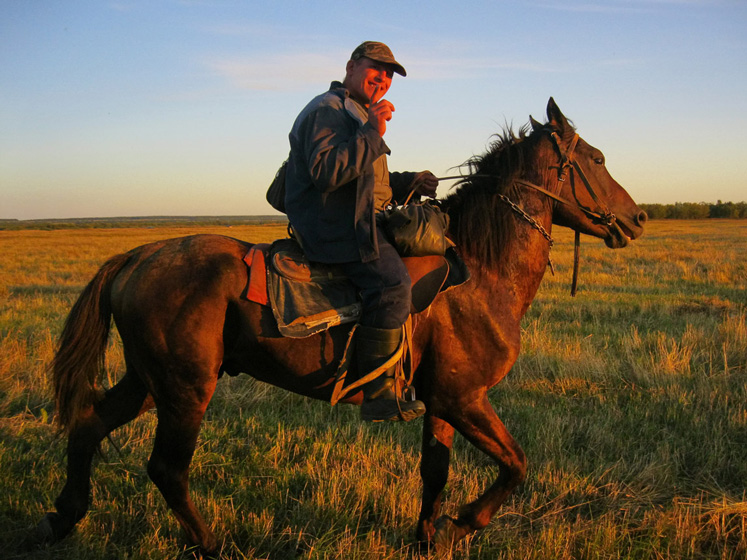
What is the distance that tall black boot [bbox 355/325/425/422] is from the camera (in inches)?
124

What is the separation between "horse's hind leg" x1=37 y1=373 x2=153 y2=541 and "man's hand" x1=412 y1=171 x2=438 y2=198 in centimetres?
241

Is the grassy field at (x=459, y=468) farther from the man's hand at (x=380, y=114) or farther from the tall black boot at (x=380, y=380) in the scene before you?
the man's hand at (x=380, y=114)

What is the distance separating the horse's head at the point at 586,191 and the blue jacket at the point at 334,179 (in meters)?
1.34

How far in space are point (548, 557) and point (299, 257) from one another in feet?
7.72

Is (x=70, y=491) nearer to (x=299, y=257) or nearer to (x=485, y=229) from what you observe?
(x=299, y=257)

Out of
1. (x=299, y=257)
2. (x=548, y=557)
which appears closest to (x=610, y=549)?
(x=548, y=557)

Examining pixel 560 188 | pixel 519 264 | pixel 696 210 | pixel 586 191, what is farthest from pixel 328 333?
pixel 696 210

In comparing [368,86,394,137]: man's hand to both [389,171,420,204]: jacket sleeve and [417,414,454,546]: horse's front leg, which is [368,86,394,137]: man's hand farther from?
[417,414,454,546]: horse's front leg

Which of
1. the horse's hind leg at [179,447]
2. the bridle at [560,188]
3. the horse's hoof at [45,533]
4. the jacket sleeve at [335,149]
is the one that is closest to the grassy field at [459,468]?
the horse's hoof at [45,533]

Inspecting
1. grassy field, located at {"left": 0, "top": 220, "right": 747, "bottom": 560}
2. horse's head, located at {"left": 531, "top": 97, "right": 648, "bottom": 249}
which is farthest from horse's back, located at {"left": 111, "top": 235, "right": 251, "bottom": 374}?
horse's head, located at {"left": 531, "top": 97, "right": 648, "bottom": 249}

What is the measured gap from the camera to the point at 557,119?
3.79 metres

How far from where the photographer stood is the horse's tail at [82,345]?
141 inches

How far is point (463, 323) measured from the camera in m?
3.40

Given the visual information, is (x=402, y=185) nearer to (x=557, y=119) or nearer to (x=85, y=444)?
(x=557, y=119)
